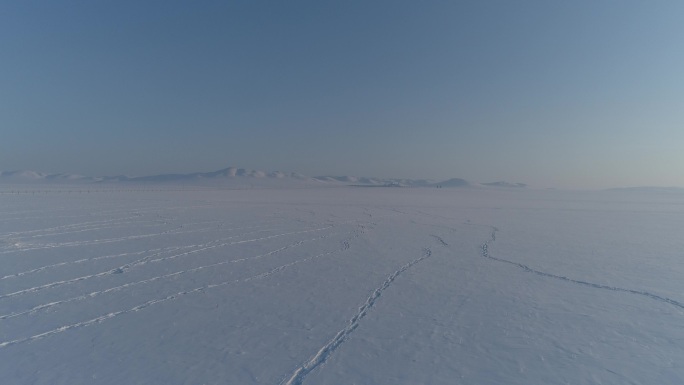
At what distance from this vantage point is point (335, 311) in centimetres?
730

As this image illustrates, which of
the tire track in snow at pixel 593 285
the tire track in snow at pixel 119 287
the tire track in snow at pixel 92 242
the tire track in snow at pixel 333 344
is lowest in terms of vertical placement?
the tire track in snow at pixel 92 242

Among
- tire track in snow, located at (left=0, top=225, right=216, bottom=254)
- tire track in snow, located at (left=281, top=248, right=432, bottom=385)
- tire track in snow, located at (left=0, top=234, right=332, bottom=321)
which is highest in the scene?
tire track in snow, located at (left=281, top=248, right=432, bottom=385)

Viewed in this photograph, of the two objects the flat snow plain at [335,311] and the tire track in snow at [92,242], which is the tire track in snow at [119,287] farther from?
the tire track in snow at [92,242]

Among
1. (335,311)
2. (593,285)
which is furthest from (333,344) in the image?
(593,285)

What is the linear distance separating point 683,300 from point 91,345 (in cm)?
995

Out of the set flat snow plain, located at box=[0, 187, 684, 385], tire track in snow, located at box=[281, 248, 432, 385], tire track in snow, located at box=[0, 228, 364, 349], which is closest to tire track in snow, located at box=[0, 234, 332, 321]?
flat snow plain, located at box=[0, 187, 684, 385]

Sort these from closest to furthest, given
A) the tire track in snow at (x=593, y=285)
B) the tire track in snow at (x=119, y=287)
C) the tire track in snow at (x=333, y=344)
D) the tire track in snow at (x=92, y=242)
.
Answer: the tire track in snow at (x=333, y=344), the tire track in snow at (x=119, y=287), the tire track in snow at (x=593, y=285), the tire track in snow at (x=92, y=242)

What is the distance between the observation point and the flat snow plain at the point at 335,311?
525cm

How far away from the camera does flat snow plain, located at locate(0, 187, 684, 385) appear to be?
5.25m

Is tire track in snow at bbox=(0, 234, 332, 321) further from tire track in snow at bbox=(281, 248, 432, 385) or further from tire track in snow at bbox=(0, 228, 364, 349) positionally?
tire track in snow at bbox=(281, 248, 432, 385)

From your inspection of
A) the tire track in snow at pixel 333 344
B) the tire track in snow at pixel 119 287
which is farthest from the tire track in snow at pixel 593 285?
the tire track in snow at pixel 119 287

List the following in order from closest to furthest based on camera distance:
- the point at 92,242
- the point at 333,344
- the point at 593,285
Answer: the point at 333,344 → the point at 593,285 → the point at 92,242

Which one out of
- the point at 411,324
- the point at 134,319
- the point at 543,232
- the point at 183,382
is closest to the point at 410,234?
the point at 543,232

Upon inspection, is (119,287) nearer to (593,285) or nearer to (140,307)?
(140,307)
